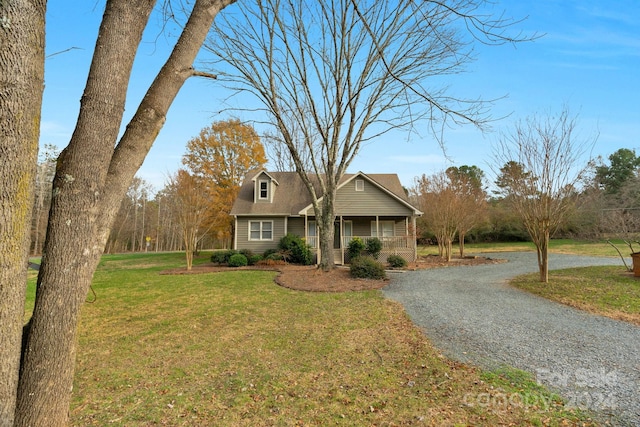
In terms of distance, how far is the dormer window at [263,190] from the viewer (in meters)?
18.4

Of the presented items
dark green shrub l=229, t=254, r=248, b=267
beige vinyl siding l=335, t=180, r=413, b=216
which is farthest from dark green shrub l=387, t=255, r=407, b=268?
dark green shrub l=229, t=254, r=248, b=267

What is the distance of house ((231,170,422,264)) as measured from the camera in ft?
54.2

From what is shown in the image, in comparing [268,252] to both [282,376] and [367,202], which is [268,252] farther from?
[282,376]

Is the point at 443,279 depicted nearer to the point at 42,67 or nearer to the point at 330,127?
the point at 330,127

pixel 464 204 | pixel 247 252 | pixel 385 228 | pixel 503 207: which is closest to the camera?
pixel 247 252

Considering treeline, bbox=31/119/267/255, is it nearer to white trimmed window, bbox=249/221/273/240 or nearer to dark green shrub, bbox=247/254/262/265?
white trimmed window, bbox=249/221/273/240

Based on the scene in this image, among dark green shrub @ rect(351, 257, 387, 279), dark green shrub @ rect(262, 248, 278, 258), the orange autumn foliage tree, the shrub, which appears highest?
the orange autumn foliage tree

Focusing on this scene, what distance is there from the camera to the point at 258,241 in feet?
57.8

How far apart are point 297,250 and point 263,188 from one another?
488 cm

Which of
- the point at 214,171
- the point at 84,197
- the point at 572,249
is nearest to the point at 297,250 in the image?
the point at 214,171

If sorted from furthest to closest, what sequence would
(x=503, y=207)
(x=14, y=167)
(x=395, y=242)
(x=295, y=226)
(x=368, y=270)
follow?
(x=503, y=207) < (x=295, y=226) < (x=395, y=242) < (x=368, y=270) < (x=14, y=167)

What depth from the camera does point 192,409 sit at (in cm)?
312

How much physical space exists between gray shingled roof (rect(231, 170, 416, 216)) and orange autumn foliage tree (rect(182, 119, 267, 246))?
2.72 m

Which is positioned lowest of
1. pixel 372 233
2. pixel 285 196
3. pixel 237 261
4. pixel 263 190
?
pixel 237 261
